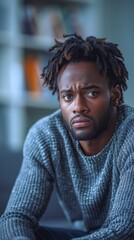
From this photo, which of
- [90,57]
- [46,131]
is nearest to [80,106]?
[90,57]

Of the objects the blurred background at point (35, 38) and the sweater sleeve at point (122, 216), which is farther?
the blurred background at point (35, 38)

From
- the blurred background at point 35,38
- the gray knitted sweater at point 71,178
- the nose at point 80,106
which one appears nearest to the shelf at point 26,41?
the blurred background at point 35,38

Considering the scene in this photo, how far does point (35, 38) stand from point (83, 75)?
1.94 metres

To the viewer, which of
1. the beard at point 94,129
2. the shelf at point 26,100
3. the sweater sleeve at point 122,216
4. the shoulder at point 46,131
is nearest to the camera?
the sweater sleeve at point 122,216

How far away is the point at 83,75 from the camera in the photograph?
1597 millimetres

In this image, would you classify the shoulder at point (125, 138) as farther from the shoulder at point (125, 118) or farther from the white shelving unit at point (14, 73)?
the white shelving unit at point (14, 73)

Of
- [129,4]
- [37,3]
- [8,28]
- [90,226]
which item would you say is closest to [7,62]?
[8,28]

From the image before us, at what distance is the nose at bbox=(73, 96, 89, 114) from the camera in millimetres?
1587

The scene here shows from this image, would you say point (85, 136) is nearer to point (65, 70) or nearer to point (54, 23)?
point (65, 70)

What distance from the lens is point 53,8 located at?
3559 mm

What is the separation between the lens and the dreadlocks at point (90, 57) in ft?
5.32

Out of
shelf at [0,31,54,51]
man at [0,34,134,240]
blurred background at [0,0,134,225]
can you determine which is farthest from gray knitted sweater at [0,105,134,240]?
shelf at [0,31,54,51]

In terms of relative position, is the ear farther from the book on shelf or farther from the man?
the book on shelf

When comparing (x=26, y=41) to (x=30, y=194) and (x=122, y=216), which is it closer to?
(x=30, y=194)
